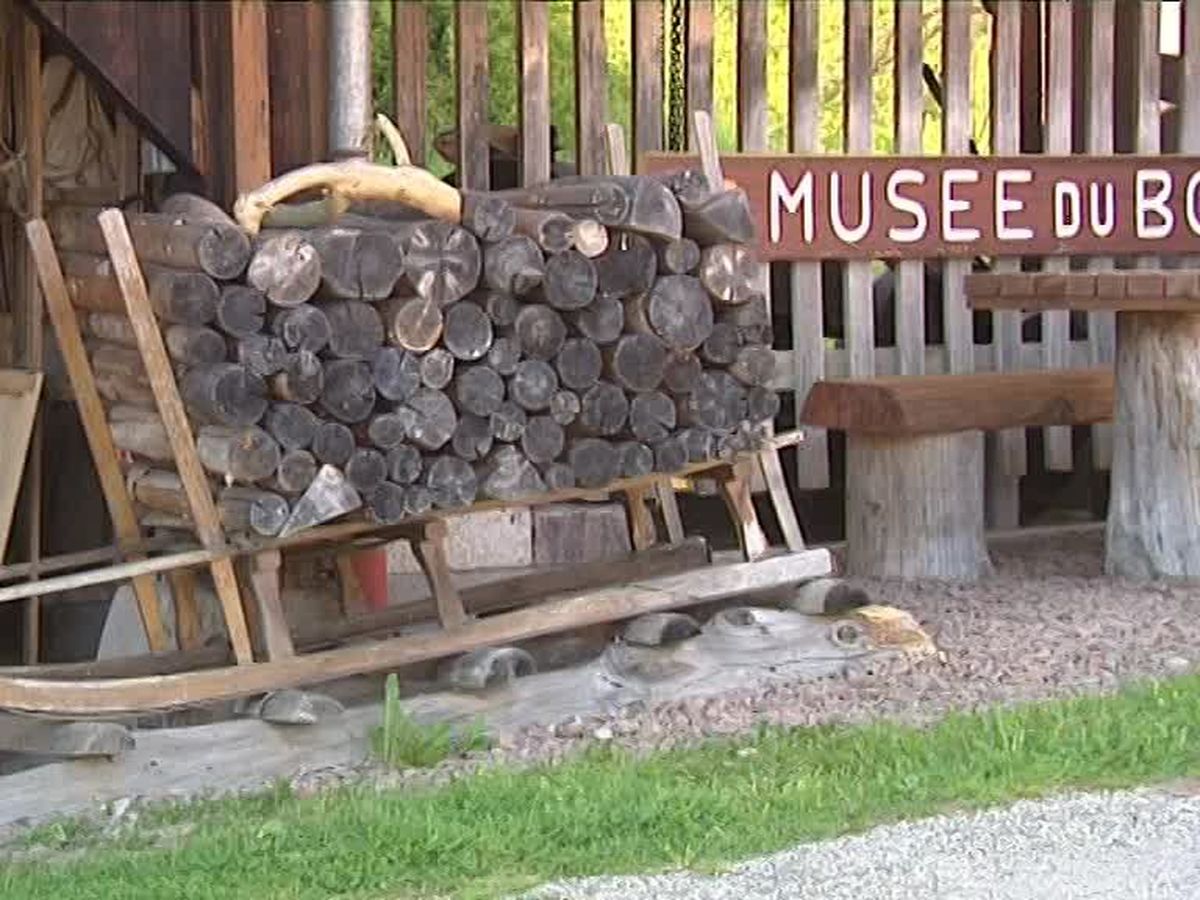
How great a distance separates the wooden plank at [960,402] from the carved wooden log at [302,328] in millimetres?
3011

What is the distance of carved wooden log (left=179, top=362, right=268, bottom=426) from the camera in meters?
6.18

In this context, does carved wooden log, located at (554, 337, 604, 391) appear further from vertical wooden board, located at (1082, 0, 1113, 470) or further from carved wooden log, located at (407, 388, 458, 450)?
vertical wooden board, located at (1082, 0, 1113, 470)

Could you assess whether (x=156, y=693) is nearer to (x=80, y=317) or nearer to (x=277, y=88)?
(x=80, y=317)

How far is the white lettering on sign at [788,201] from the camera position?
30.5ft

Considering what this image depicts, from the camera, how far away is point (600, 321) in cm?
680

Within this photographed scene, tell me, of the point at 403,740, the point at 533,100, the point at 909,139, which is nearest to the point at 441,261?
the point at 403,740

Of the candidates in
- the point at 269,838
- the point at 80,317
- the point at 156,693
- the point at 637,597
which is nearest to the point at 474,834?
the point at 269,838

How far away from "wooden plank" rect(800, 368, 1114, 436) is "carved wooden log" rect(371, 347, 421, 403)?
276cm

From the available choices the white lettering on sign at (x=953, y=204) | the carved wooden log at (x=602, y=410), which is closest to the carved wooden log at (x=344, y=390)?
the carved wooden log at (x=602, y=410)

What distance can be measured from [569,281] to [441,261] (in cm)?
44

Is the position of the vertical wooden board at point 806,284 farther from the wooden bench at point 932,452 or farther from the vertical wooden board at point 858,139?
the wooden bench at point 932,452

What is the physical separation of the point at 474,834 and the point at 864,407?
12.0ft

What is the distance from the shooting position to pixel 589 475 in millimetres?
6883

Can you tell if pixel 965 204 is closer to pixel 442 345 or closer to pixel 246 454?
pixel 442 345
